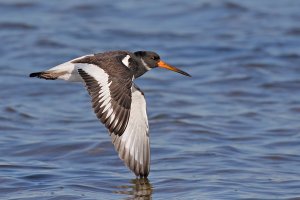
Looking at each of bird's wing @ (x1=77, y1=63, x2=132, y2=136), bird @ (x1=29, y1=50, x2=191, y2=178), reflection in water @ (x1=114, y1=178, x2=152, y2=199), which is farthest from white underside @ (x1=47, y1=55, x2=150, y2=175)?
bird's wing @ (x1=77, y1=63, x2=132, y2=136)

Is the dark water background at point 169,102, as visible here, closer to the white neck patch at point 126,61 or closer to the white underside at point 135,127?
the white underside at point 135,127

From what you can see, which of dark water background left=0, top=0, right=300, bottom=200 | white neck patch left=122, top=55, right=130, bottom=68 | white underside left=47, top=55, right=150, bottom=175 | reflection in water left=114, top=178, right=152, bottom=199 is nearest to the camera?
reflection in water left=114, top=178, right=152, bottom=199

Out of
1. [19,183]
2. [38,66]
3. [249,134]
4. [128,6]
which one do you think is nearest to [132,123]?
[19,183]

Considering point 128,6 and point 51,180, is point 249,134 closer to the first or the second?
point 51,180

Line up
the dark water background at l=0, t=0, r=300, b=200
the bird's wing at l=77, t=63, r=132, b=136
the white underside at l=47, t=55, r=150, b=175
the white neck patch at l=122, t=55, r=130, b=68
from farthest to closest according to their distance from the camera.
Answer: the white neck patch at l=122, t=55, r=130, b=68 < the white underside at l=47, t=55, r=150, b=175 < the dark water background at l=0, t=0, r=300, b=200 < the bird's wing at l=77, t=63, r=132, b=136

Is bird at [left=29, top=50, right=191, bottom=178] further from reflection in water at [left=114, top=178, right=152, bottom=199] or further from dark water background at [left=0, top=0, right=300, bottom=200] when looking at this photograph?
dark water background at [left=0, top=0, right=300, bottom=200]

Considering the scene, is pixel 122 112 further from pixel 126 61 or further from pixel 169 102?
pixel 169 102

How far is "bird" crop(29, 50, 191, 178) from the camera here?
8.50m

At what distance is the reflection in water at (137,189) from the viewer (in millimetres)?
8898

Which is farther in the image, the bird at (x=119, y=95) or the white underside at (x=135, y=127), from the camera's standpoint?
the white underside at (x=135, y=127)

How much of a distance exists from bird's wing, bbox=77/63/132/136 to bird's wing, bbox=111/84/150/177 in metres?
0.80

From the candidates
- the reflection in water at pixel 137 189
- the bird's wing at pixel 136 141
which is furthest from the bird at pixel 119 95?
the reflection in water at pixel 137 189

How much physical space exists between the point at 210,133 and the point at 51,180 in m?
3.04

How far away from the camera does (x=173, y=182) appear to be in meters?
9.29
